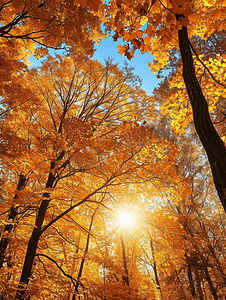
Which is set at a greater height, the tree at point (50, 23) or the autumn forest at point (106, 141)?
the tree at point (50, 23)

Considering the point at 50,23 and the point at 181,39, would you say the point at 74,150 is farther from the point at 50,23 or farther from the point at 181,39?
the point at 50,23

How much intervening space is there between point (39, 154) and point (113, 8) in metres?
2.76

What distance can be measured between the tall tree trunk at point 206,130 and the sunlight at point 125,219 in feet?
6.51

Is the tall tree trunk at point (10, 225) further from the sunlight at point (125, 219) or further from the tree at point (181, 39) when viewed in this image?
the tree at point (181, 39)

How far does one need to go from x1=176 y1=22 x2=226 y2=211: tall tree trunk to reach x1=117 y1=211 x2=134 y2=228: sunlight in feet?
6.51

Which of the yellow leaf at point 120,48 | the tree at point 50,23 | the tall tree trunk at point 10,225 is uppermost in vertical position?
the tree at point 50,23

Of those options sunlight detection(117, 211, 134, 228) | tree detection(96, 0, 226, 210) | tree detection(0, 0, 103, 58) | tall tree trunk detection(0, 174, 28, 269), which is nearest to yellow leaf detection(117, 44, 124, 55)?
tree detection(96, 0, 226, 210)

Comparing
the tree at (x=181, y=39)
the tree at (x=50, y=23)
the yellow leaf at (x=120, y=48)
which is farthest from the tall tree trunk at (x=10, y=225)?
the tree at (x=181, y=39)

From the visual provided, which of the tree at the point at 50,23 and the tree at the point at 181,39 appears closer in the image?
the tree at the point at 181,39

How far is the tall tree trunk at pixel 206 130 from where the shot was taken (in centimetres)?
150

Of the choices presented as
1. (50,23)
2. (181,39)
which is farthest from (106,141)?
(50,23)

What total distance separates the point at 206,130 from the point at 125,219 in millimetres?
2350

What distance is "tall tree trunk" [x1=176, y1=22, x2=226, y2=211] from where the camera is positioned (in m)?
1.50

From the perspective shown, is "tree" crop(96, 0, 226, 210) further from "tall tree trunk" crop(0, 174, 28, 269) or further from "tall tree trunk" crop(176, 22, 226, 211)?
"tall tree trunk" crop(0, 174, 28, 269)
